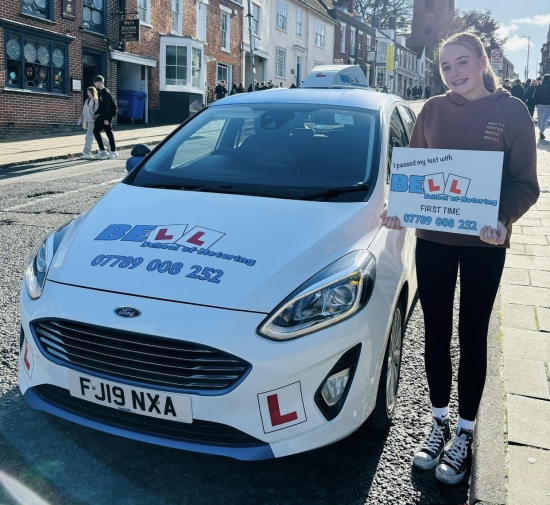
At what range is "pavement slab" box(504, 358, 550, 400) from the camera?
3283 mm

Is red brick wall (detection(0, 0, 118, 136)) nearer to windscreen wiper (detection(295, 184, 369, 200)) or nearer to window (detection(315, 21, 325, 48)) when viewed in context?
windscreen wiper (detection(295, 184, 369, 200))

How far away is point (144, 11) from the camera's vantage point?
24.4 m

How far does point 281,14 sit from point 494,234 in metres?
38.3

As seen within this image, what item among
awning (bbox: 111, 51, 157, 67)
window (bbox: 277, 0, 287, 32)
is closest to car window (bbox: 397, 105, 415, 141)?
awning (bbox: 111, 51, 157, 67)

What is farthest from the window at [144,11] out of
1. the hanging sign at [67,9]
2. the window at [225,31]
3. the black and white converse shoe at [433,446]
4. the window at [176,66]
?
the black and white converse shoe at [433,446]

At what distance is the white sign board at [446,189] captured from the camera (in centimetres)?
243

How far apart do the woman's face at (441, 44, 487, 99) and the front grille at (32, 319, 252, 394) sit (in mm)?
1435

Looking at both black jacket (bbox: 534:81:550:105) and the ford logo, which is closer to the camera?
the ford logo

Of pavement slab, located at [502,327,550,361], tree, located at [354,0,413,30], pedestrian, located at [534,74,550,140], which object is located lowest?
pavement slab, located at [502,327,550,361]

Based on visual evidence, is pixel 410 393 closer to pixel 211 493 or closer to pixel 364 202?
pixel 364 202

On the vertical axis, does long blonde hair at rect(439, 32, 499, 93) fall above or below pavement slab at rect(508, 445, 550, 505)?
above

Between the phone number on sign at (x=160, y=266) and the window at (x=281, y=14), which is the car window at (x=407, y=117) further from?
the window at (x=281, y=14)

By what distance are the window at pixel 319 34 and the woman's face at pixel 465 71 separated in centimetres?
4325

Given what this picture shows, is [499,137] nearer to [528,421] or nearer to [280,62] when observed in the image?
[528,421]
